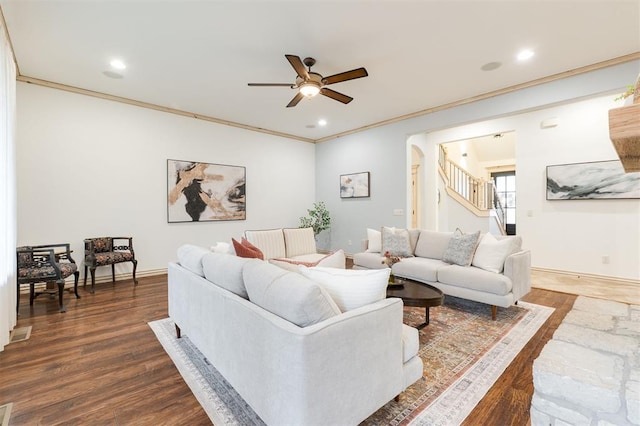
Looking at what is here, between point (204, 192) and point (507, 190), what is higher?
point (507, 190)

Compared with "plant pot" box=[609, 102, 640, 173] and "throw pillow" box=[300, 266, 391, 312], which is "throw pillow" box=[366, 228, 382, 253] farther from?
"plant pot" box=[609, 102, 640, 173]

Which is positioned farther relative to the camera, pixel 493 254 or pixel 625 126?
pixel 493 254

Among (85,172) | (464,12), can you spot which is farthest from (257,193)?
(464,12)

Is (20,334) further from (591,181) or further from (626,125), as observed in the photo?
(591,181)

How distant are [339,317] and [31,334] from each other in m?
3.21

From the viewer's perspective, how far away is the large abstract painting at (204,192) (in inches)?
204

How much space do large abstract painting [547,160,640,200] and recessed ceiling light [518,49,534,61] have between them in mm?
2503

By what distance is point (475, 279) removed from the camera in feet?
10.2

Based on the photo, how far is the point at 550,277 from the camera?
15.5 ft

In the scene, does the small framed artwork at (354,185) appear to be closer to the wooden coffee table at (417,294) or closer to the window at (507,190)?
the wooden coffee table at (417,294)

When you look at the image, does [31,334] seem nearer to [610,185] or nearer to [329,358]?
[329,358]

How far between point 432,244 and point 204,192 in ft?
13.9

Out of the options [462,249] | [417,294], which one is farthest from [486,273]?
[417,294]

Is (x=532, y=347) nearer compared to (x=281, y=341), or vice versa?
(x=281, y=341)
